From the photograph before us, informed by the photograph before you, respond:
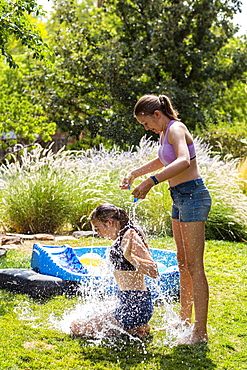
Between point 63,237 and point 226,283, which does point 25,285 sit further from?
point 63,237

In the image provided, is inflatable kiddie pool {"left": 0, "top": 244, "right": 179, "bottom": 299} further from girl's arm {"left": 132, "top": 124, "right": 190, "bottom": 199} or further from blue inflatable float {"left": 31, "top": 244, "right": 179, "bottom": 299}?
girl's arm {"left": 132, "top": 124, "right": 190, "bottom": 199}

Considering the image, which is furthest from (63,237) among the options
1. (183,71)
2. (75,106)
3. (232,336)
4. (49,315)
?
(183,71)

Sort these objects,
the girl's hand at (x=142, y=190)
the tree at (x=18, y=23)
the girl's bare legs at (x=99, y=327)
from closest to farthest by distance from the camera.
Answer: the girl's hand at (x=142, y=190), the girl's bare legs at (x=99, y=327), the tree at (x=18, y=23)

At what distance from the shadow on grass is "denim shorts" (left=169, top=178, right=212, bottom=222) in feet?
2.78

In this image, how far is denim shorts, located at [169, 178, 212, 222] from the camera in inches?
121

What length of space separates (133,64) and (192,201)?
10113 mm

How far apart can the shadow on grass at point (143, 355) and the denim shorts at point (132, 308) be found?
13 cm

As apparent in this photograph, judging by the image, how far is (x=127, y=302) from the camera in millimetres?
3221

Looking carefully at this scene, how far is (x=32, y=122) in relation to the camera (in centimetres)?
1088

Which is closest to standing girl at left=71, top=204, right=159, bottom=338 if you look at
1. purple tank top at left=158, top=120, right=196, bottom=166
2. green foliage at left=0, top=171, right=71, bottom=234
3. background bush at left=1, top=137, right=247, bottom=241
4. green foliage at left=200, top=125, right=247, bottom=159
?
purple tank top at left=158, top=120, right=196, bottom=166

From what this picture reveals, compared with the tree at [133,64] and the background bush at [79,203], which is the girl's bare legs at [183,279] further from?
the tree at [133,64]

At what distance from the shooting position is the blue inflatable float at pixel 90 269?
4176 mm

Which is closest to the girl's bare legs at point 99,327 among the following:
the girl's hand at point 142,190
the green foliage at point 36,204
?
the girl's hand at point 142,190

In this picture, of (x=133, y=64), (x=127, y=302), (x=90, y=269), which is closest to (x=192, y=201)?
(x=127, y=302)
